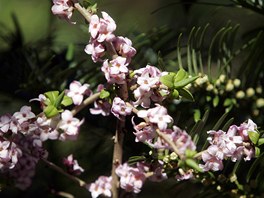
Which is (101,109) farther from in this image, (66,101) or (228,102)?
(228,102)

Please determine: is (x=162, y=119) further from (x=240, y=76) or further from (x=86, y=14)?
(x=240, y=76)

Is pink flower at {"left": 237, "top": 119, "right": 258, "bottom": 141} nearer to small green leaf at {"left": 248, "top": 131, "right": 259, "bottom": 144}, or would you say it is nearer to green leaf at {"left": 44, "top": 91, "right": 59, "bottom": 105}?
small green leaf at {"left": 248, "top": 131, "right": 259, "bottom": 144}

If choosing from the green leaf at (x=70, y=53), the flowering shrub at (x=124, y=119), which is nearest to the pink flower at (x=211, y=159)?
the flowering shrub at (x=124, y=119)

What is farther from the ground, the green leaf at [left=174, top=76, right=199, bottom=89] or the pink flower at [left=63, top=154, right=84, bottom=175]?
the green leaf at [left=174, top=76, right=199, bottom=89]

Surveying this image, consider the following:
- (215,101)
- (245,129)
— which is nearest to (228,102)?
(215,101)

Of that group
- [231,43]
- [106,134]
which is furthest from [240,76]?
[106,134]

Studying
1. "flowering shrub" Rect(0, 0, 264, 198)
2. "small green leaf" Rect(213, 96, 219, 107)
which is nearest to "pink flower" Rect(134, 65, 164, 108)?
"flowering shrub" Rect(0, 0, 264, 198)

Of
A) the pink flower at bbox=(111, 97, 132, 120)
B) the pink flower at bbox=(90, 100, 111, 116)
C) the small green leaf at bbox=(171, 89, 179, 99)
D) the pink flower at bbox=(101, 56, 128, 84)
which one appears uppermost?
the pink flower at bbox=(101, 56, 128, 84)

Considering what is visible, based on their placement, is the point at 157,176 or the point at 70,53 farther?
the point at 70,53
